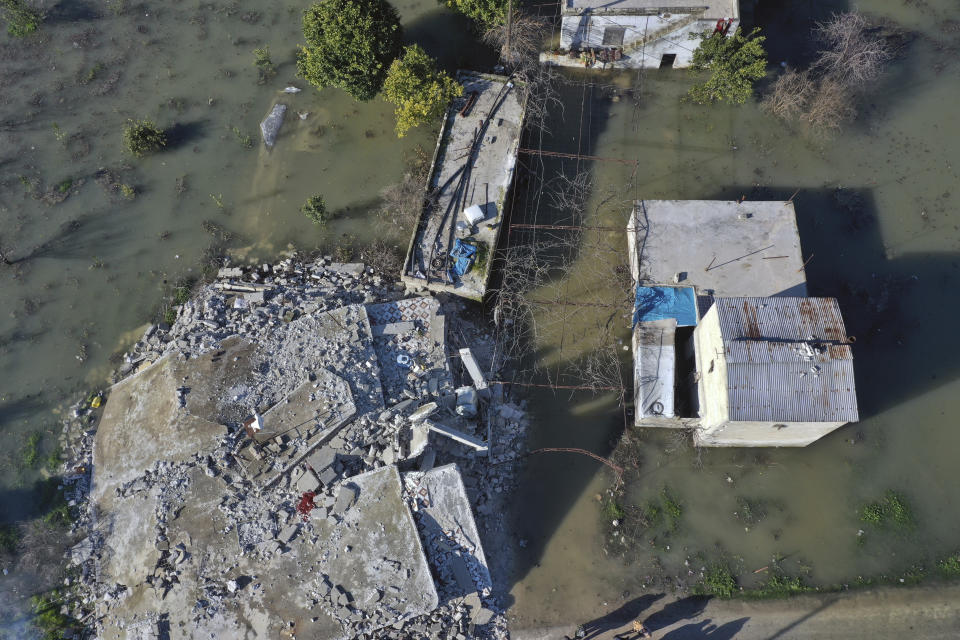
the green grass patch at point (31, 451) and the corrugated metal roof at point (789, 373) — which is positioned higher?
the corrugated metal roof at point (789, 373)

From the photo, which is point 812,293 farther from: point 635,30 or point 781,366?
point 635,30

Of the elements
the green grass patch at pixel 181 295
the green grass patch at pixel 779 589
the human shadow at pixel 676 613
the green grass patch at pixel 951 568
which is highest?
the green grass patch at pixel 181 295

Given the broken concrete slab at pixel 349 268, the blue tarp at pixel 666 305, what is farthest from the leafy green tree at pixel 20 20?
the blue tarp at pixel 666 305

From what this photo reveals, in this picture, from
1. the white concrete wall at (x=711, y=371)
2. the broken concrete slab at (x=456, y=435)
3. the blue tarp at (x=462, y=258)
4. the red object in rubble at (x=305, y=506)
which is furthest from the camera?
the blue tarp at (x=462, y=258)

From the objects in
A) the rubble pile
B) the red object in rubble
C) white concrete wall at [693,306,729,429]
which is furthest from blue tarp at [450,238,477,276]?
the red object in rubble

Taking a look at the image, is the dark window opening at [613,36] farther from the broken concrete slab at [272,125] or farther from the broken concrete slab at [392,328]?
the broken concrete slab at [392,328]

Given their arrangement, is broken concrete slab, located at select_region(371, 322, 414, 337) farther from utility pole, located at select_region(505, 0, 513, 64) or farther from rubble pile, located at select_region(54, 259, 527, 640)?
utility pole, located at select_region(505, 0, 513, 64)

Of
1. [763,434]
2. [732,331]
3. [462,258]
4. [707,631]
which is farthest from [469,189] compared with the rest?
[707,631]

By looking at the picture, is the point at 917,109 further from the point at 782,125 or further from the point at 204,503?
the point at 204,503
